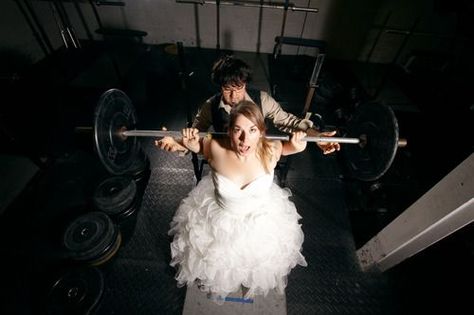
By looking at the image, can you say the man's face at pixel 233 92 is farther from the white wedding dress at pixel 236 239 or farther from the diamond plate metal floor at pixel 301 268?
the diamond plate metal floor at pixel 301 268

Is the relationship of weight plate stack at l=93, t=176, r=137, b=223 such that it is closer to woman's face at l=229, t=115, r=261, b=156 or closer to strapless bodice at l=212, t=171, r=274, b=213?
strapless bodice at l=212, t=171, r=274, b=213

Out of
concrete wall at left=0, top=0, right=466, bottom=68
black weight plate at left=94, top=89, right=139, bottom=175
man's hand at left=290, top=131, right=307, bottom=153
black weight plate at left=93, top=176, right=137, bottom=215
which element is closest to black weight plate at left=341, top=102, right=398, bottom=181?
man's hand at left=290, top=131, right=307, bottom=153

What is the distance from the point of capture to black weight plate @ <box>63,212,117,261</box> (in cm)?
238

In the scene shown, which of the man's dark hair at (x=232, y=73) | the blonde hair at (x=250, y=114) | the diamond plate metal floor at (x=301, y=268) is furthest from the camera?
the diamond plate metal floor at (x=301, y=268)

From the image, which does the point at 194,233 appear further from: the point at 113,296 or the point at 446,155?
the point at 446,155

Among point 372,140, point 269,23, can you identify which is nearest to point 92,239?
point 372,140

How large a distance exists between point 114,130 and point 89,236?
→ 1.26 m

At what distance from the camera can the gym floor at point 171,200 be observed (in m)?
2.41

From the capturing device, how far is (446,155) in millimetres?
3895

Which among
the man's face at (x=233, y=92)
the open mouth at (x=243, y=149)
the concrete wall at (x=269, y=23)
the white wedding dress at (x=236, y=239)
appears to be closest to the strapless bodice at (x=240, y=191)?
the white wedding dress at (x=236, y=239)

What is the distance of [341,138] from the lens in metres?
1.93

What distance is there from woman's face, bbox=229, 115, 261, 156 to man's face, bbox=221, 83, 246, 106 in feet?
1.71

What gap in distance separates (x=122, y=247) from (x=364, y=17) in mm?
7002

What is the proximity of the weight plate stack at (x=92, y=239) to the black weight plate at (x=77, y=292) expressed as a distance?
0.43 feet
